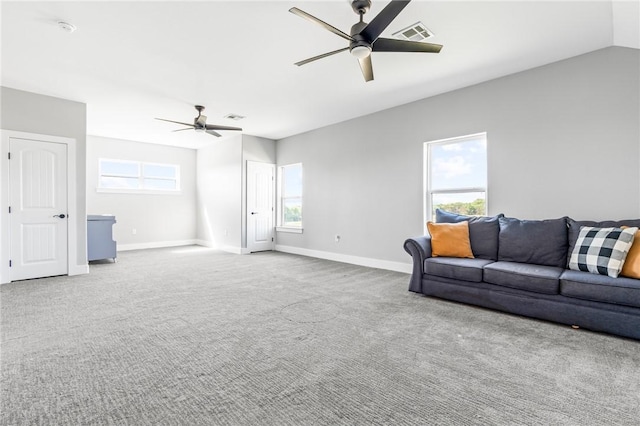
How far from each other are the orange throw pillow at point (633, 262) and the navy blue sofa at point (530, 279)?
102 millimetres

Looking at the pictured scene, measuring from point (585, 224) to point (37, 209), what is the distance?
7.14 metres

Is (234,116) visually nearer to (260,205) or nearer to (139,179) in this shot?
(260,205)

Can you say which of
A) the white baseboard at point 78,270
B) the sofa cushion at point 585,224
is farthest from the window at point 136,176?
the sofa cushion at point 585,224

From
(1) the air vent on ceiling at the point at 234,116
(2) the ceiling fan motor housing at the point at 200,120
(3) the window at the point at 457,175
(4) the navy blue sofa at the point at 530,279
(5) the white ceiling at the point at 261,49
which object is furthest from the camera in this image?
(1) the air vent on ceiling at the point at 234,116

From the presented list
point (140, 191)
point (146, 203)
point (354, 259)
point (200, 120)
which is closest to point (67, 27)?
point (200, 120)

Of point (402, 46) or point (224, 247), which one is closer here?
point (402, 46)

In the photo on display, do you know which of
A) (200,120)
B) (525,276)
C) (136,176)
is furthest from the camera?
(136,176)

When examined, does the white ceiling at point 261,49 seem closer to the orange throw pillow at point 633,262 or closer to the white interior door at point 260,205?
the orange throw pillow at point 633,262

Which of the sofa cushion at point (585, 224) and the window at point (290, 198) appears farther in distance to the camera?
the window at point (290, 198)

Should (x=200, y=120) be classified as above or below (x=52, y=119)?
above

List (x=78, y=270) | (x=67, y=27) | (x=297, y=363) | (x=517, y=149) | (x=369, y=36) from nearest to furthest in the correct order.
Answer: (x=297, y=363), (x=369, y=36), (x=67, y=27), (x=517, y=149), (x=78, y=270)

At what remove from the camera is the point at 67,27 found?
2.95 m

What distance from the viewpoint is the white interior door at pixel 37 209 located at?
451 centimetres

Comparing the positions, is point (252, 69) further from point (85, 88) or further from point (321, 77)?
point (85, 88)
